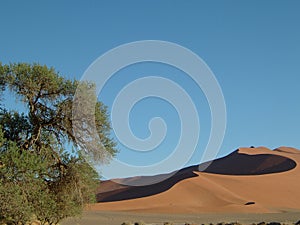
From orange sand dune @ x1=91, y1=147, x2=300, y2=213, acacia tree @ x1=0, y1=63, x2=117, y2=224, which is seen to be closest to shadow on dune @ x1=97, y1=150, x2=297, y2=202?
orange sand dune @ x1=91, y1=147, x2=300, y2=213

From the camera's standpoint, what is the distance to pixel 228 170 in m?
117

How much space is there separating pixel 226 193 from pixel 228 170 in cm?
3804

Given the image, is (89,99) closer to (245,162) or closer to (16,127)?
(16,127)

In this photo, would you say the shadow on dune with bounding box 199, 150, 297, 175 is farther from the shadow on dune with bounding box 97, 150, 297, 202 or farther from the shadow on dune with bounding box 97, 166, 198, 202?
the shadow on dune with bounding box 97, 166, 198, 202

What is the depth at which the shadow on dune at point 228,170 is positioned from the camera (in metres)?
98.5

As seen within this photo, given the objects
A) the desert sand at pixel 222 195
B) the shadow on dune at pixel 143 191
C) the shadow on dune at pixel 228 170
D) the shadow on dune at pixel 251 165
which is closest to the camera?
the desert sand at pixel 222 195

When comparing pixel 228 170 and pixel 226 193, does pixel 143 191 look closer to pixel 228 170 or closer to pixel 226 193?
pixel 226 193

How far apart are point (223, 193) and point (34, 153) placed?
2585 inches

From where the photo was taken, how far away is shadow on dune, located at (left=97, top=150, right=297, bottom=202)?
323ft

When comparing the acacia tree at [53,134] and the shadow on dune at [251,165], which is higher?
the shadow on dune at [251,165]

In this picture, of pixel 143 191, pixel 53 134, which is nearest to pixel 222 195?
pixel 143 191

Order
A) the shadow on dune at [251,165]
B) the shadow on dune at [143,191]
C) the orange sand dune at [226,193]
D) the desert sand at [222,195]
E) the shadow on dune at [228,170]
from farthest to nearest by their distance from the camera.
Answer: the shadow on dune at [251,165]
the shadow on dune at [228,170]
the shadow on dune at [143,191]
the orange sand dune at [226,193]
the desert sand at [222,195]

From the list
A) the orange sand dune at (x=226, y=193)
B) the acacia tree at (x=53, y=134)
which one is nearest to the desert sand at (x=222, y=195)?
the orange sand dune at (x=226, y=193)

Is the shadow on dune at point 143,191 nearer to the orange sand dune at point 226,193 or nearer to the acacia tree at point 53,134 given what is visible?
the orange sand dune at point 226,193
